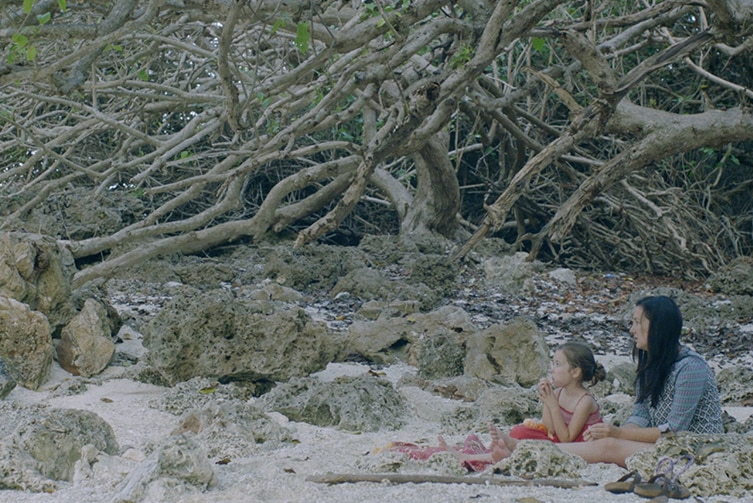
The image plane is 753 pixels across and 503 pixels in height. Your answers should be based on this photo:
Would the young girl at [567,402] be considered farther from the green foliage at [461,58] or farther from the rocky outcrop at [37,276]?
the rocky outcrop at [37,276]

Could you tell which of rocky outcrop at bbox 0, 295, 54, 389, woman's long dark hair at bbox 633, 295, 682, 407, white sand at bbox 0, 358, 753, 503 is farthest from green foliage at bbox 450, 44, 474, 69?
rocky outcrop at bbox 0, 295, 54, 389

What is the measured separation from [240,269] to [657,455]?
22.2 feet

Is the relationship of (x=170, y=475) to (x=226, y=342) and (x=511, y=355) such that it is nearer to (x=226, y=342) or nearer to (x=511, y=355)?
(x=226, y=342)

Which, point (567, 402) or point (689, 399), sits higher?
point (689, 399)

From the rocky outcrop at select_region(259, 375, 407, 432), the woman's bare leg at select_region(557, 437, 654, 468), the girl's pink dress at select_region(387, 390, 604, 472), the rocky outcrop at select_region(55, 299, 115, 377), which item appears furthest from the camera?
the rocky outcrop at select_region(55, 299, 115, 377)

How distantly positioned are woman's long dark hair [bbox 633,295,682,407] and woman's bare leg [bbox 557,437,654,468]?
283 millimetres

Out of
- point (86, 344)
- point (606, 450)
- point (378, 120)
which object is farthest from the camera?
point (378, 120)

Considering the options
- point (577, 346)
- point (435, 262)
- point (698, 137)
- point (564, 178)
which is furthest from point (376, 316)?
point (564, 178)

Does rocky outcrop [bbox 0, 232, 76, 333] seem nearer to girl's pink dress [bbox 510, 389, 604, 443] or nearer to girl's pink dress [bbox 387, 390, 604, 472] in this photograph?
girl's pink dress [bbox 387, 390, 604, 472]

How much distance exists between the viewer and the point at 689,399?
386cm

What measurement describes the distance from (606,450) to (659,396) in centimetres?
38

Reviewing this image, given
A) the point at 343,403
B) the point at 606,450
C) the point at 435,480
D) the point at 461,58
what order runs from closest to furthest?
the point at 435,480
the point at 606,450
the point at 343,403
the point at 461,58

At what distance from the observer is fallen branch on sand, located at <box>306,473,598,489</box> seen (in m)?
3.29

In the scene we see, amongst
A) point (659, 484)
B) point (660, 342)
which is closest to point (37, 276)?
point (660, 342)
